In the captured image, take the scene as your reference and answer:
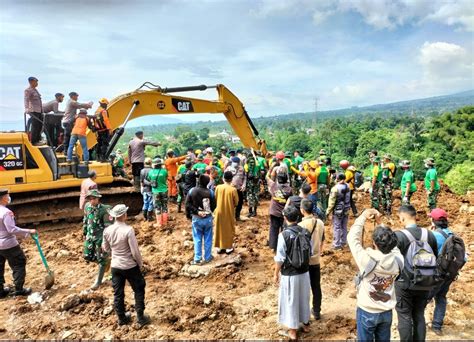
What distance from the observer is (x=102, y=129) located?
963cm


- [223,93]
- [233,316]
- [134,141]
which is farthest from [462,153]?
[233,316]

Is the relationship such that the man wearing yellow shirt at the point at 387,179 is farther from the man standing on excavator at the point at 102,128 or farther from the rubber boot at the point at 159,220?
the man standing on excavator at the point at 102,128

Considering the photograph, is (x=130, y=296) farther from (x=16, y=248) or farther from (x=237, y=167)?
(x=237, y=167)

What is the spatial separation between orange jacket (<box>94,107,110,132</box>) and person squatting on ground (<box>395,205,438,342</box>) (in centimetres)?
782

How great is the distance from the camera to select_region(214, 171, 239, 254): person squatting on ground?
6.52 metres

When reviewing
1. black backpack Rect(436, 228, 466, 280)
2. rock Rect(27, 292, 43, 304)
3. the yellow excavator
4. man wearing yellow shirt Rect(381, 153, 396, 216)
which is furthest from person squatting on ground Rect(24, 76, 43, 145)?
man wearing yellow shirt Rect(381, 153, 396, 216)

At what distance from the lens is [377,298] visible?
3459 mm

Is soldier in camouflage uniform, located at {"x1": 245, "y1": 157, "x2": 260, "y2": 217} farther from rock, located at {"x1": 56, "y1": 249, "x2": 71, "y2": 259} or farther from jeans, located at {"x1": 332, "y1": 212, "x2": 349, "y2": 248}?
rock, located at {"x1": 56, "y1": 249, "x2": 71, "y2": 259}

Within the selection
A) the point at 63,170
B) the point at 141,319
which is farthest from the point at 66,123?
the point at 141,319

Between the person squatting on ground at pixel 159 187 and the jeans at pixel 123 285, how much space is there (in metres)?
4.00

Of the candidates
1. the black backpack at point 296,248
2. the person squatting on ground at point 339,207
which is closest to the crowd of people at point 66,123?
the person squatting on ground at point 339,207

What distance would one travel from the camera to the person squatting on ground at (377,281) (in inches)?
133

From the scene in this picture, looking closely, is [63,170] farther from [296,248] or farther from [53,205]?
[296,248]

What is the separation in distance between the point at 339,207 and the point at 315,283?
2.84m
